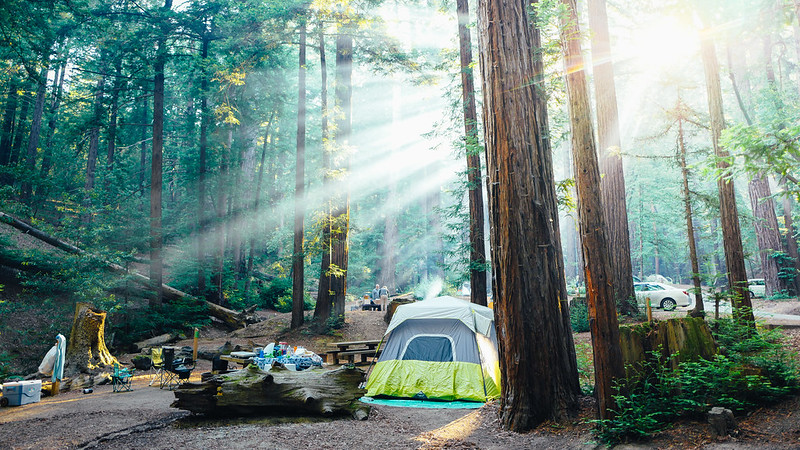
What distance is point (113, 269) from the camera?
16.4 m

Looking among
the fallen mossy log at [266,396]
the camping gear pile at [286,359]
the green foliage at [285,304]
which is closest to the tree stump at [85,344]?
the camping gear pile at [286,359]

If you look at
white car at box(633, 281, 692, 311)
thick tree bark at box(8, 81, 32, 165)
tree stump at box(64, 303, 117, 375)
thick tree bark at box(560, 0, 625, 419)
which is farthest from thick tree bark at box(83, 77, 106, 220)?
white car at box(633, 281, 692, 311)

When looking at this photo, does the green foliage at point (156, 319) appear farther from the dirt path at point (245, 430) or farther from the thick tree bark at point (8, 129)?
the thick tree bark at point (8, 129)

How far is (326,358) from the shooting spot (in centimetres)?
1312

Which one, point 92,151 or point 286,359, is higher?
point 92,151

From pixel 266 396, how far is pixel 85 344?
23.0 feet

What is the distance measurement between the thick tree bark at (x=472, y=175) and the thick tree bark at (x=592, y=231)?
6.54 metres

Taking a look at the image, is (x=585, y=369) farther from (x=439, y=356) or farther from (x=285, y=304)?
(x=285, y=304)

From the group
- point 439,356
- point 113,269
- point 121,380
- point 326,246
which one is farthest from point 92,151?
point 439,356

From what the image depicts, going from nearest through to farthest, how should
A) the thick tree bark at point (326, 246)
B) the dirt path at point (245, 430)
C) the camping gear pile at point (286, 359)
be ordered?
the dirt path at point (245, 430) → the camping gear pile at point (286, 359) → the thick tree bark at point (326, 246)

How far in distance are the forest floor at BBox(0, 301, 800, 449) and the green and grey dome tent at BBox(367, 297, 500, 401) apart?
0.79 metres

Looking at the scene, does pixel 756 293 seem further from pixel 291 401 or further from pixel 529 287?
pixel 291 401

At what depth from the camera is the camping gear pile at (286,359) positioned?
10.3 m

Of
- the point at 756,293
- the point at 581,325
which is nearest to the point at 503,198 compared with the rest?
the point at 581,325
